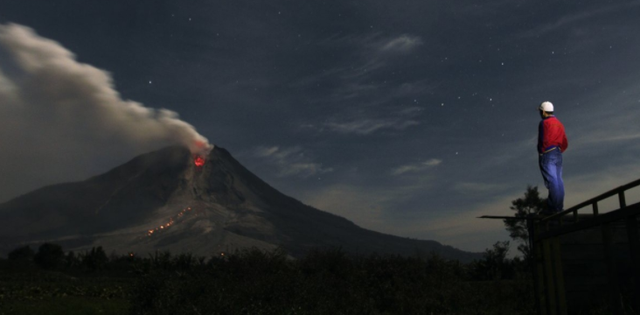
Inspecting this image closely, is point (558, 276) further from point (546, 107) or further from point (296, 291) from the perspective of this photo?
point (296, 291)

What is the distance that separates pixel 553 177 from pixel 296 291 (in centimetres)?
1300

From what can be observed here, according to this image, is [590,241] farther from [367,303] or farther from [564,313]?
[367,303]

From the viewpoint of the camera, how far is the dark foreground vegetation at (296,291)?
1992 centimetres

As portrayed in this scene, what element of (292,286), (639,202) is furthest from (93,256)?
(639,202)

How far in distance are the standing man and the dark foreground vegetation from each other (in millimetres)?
8283

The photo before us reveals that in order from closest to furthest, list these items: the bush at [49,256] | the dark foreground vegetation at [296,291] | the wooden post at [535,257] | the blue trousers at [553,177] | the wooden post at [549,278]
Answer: the wooden post at [549,278], the wooden post at [535,257], the blue trousers at [553,177], the dark foreground vegetation at [296,291], the bush at [49,256]

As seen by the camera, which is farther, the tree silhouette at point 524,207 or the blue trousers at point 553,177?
the tree silhouette at point 524,207

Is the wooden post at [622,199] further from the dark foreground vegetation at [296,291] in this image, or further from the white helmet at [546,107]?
the dark foreground vegetation at [296,291]

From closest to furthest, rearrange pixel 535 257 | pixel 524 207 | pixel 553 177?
pixel 535 257 < pixel 553 177 < pixel 524 207

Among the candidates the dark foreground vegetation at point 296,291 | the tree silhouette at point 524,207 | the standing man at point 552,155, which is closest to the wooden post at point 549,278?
the standing man at point 552,155

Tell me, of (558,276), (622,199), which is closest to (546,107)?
(558,276)

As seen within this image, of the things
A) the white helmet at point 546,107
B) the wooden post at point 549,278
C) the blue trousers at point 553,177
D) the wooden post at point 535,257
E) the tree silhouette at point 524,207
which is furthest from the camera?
the tree silhouette at point 524,207

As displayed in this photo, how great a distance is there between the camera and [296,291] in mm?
22203

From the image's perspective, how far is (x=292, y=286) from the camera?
2323 centimetres
